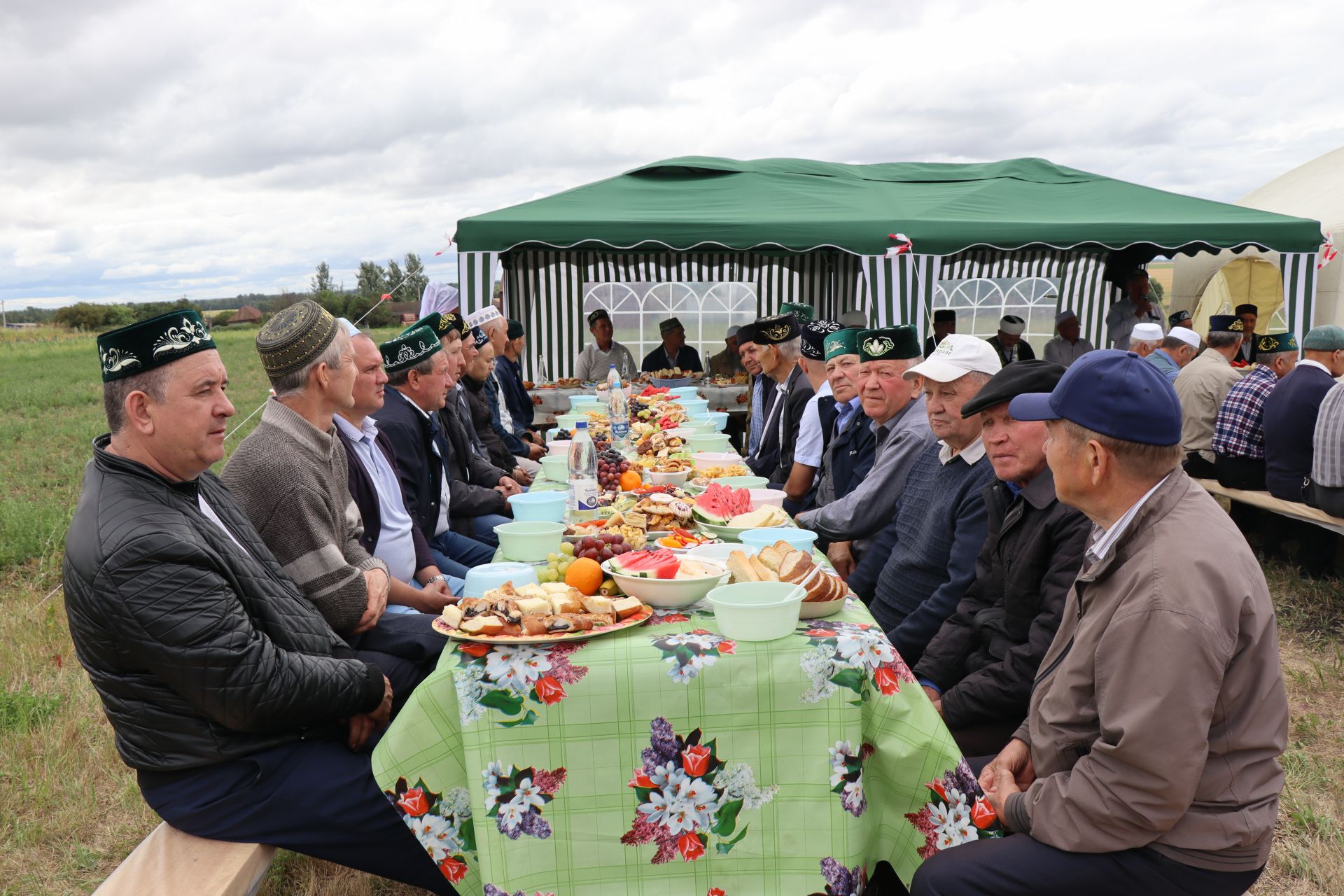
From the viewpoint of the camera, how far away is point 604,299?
12.6m

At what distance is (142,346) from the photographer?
214 cm

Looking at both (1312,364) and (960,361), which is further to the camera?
(1312,364)

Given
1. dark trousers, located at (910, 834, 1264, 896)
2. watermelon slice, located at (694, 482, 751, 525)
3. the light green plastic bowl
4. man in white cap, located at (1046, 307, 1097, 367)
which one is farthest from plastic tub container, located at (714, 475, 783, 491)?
man in white cap, located at (1046, 307, 1097, 367)

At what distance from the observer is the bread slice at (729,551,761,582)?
7.63 ft

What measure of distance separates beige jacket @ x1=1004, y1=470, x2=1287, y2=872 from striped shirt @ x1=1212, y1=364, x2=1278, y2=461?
5423 mm

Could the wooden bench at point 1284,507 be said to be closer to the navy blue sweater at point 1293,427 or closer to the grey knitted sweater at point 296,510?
the navy blue sweater at point 1293,427

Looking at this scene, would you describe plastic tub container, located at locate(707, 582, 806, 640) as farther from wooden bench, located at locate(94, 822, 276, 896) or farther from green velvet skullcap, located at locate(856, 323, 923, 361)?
green velvet skullcap, located at locate(856, 323, 923, 361)

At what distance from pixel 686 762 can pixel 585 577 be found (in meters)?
0.59

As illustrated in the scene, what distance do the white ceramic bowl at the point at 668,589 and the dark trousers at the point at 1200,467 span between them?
20.4 ft

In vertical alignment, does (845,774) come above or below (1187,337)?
below

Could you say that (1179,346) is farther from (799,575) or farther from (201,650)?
(201,650)

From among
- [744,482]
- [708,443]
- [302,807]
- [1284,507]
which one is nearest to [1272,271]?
[1284,507]

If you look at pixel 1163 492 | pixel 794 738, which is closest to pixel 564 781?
pixel 794 738

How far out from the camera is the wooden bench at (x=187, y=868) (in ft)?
6.64
